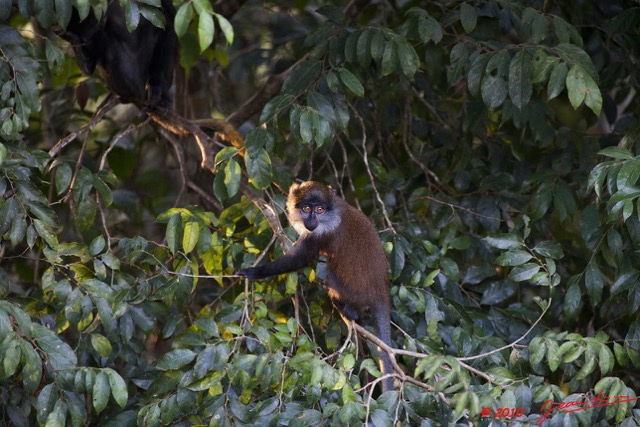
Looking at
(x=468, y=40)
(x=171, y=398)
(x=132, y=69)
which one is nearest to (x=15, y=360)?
(x=171, y=398)

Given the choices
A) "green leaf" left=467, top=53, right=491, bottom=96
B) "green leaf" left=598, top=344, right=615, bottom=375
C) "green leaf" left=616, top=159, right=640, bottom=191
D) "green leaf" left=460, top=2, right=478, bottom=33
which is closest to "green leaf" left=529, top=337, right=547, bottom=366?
"green leaf" left=598, top=344, right=615, bottom=375

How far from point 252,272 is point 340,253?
525 millimetres

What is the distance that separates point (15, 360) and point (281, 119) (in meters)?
1.82

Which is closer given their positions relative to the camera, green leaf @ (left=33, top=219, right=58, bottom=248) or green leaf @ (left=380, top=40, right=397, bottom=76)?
green leaf @ (left=33, top=219, right=58, bottom=248)

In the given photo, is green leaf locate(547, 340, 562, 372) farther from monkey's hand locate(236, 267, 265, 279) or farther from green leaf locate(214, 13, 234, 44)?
green leaf locate(214, 13, 234, 44)

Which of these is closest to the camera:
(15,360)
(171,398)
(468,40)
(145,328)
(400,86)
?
(15,360)

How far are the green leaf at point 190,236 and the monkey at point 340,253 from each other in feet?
1.03

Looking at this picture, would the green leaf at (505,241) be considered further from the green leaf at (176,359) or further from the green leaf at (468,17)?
the green leaf at (176,359)

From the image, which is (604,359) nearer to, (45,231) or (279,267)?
(279,267)

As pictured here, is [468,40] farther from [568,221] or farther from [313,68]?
[568,221]

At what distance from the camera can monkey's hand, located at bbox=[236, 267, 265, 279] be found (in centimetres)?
400

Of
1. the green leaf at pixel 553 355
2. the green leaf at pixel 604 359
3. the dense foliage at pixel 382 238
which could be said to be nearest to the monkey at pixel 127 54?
the dense foliage at pixel 382 238

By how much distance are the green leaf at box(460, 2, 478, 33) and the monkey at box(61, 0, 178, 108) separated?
1.60 meters

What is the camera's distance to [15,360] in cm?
304
